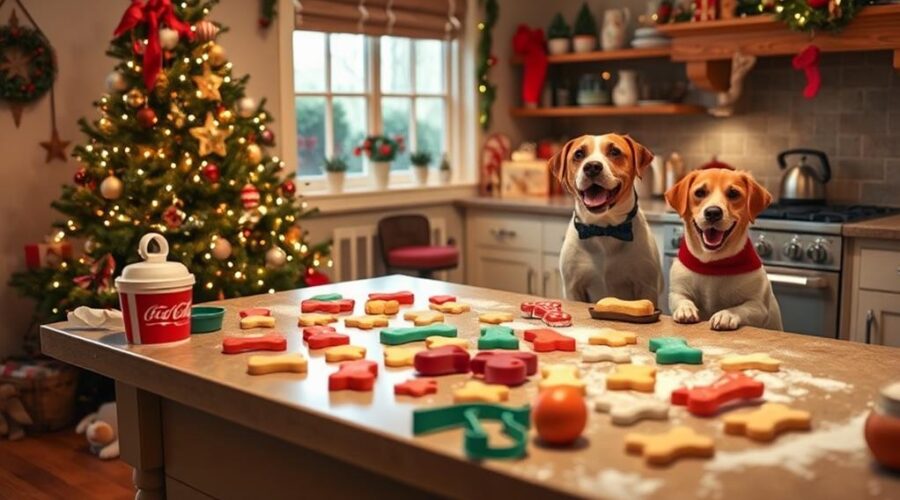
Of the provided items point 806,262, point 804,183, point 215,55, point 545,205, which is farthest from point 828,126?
point 215,55

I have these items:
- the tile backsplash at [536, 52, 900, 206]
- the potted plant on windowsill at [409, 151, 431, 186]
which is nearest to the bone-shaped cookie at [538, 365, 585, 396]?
the tile backsplash at [536, 52, 900, 206]

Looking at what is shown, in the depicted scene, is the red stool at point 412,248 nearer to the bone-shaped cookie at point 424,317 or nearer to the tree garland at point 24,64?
the tree garland at point 24,64

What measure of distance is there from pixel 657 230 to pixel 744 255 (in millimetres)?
2146

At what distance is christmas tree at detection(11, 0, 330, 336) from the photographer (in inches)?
146

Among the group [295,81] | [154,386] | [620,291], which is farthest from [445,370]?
[295,81]

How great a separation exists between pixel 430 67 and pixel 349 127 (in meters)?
0.70

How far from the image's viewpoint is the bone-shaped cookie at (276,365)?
170 cm

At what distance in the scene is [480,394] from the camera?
148cm

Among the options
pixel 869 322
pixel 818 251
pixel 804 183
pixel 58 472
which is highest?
pixel 804 183

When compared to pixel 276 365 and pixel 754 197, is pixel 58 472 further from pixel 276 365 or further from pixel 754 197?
pixel 754 197

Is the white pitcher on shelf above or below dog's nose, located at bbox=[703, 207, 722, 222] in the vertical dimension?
above

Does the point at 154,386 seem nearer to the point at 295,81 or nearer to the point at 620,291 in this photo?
the point at 620,291

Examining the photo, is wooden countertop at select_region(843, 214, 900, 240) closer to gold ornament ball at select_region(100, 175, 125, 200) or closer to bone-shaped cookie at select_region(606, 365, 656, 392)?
bone-shaped cookie at select_region(606, 365, 656, 392)

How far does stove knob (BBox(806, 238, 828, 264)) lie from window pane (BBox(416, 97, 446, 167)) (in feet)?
7.70
